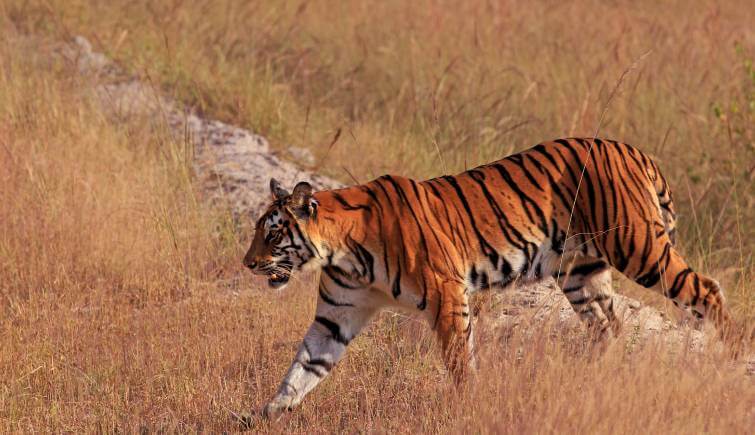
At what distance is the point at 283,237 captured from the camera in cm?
509

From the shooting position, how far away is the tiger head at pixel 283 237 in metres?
5.05

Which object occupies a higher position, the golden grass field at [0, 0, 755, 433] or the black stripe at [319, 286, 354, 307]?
the black stripe at [319, 286, 354, 307]

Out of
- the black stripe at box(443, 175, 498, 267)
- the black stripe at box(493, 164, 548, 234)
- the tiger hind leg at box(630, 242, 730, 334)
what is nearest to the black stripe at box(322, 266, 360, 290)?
the black stripe at box(443, 175, 498, 267)

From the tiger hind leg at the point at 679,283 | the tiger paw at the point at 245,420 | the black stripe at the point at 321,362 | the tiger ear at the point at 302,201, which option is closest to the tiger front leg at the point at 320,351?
the black stripe at the point at 321,362

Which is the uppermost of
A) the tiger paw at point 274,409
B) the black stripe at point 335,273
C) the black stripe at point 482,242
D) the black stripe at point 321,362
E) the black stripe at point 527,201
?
the black stripe at point 527,201

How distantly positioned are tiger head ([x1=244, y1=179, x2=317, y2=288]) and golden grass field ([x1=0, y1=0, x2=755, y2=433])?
63cm

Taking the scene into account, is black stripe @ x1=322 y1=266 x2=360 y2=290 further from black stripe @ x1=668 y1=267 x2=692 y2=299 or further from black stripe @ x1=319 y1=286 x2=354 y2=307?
black stripe @ x1=668 y1=267 x2=692 y2=299

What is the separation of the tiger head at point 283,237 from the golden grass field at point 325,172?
63 cm

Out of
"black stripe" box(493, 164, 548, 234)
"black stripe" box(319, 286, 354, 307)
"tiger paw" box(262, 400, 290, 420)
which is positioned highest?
"black stripe" box(493, 164, 548, 234)

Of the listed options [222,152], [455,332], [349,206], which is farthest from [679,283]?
[222,152]

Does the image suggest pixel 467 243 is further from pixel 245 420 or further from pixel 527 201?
pixel 245 420

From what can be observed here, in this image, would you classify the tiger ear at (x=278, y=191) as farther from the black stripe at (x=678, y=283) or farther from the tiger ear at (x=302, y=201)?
the black stripe at (x=678, y=283)

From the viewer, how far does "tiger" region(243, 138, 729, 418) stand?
5016 millimetres

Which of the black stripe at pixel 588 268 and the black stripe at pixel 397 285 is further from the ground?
the black stripe at pixel 397 285
